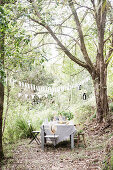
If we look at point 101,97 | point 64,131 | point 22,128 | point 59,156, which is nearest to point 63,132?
point 64,131

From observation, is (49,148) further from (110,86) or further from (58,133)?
(110,86)

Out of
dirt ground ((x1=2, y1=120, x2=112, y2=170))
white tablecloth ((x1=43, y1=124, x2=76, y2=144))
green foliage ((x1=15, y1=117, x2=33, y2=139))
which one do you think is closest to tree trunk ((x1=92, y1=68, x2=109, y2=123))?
dirt ground ((x1=2, y1=120, x2=112, y2=170))

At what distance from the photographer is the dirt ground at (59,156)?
367 cm

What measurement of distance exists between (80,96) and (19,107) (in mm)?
5070

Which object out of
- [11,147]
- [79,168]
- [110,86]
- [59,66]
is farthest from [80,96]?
[79,168]

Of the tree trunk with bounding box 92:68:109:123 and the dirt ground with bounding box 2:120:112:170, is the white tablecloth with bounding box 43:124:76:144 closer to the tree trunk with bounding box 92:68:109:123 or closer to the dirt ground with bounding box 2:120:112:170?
the dirt ground with bounding box 2:120:112:170

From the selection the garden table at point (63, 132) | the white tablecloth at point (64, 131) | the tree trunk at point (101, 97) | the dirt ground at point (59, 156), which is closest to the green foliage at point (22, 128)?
the dirt ground at point (59, 156)

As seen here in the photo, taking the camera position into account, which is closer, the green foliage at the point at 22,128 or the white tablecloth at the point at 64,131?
the white tablecloth at the point at 64,131

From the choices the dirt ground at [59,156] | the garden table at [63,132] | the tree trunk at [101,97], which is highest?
the tree trunk at [101,97]

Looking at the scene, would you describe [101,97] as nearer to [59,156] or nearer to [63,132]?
[63,132]

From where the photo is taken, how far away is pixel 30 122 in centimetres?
654

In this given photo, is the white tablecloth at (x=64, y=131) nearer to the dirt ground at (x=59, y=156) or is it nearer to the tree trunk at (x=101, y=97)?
the dirt ground at (x=59, y=156)

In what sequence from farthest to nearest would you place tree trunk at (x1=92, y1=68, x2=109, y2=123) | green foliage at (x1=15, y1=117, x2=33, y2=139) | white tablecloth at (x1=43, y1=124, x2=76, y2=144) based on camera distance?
1. tree trunk at (x1=92, y1=68, x2=109, y2=123)
2. green foliage at (x1=15, y1=117, x2=33, y2=139)
3. white tablecloth at (x1=43, y1=124, x2=76, y2=144)

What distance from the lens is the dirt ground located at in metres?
3.67
